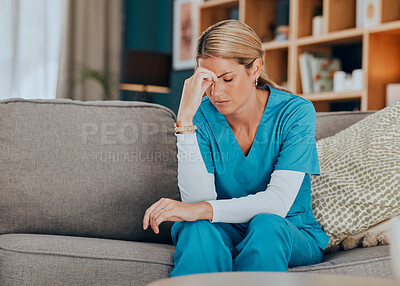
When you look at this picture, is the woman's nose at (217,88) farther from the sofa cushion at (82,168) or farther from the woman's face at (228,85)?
the sofa cushion at (82,168)

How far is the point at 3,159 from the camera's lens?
5.44 feet

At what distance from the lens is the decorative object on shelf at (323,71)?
132 inches

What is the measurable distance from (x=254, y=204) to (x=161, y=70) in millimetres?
2735

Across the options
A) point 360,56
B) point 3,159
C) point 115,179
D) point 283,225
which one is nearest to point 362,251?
point 283,225

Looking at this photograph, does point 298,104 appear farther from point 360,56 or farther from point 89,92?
point 89,92

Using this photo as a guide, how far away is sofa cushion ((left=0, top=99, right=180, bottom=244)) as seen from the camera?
165 centimetres

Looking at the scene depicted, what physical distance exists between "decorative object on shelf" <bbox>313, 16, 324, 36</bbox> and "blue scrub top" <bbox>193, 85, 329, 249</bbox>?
1892 mm

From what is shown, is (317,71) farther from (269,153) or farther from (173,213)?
(173,213)

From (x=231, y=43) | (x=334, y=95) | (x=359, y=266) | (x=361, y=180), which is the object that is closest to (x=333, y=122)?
(x=361, y=180)

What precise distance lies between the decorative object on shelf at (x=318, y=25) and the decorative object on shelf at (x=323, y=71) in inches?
6.5

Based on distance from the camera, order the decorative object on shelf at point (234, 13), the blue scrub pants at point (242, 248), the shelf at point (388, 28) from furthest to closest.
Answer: the decorative object on shelf at point (234, 13) < the shelf at point (388, 28) < the blue scrub pants at point (242, 248)

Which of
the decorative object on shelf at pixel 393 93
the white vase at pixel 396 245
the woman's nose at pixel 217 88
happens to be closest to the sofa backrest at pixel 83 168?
the woman's nose at pixel 217 88

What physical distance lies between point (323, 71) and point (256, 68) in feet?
6.34

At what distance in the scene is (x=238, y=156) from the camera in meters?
1.55
